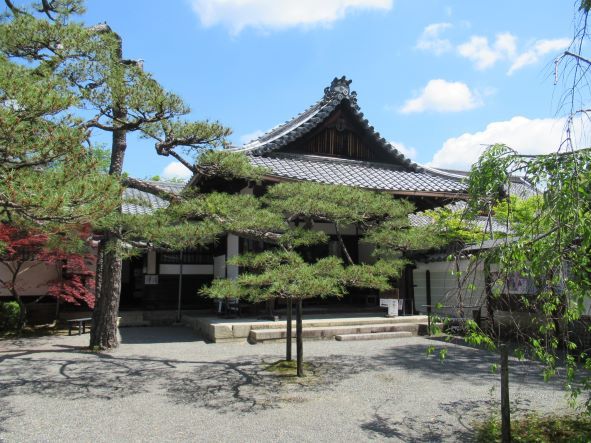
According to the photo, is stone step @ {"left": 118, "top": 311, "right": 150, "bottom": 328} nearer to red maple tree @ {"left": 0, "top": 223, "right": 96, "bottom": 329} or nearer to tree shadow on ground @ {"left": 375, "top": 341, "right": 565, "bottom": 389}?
red maple tree @ {"left": 0, "top": 223, "right": 96, "bottom": 329}

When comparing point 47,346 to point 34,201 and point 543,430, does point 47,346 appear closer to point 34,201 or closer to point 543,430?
point 34,201

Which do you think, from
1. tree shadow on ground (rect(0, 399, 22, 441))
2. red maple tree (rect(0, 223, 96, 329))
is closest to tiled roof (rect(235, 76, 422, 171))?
red maple tree (rect(0, 223, 96, 329))

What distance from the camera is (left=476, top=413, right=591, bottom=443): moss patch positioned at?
13.7ft

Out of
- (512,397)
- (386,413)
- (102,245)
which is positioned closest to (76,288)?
(102,245)

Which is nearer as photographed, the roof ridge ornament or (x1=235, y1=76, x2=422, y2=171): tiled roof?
(x1=235, y1=76, x2=422, y2=171): tiled roof

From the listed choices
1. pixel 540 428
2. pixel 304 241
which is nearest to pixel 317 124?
pixel 304 241

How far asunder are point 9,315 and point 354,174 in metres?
9.79

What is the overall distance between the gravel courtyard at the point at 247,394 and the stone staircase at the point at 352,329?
67 cm

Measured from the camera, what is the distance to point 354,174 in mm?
12297

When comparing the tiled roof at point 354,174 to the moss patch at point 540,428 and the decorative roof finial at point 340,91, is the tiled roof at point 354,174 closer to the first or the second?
the decorative roof finial at point 340,91

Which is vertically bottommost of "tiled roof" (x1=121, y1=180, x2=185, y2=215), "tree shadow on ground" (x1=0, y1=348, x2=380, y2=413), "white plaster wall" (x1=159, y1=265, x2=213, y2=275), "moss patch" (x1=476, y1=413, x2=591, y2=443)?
"tree shadow on ground" (x1=0, y1=348, x2=380, y2=413)

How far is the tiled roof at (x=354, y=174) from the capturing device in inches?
446

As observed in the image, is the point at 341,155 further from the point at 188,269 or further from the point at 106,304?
the point at 106,304

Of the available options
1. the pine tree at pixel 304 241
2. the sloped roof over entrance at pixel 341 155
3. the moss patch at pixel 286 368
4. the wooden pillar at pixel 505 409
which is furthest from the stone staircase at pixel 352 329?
the wooden pillar at pixel 505 409
